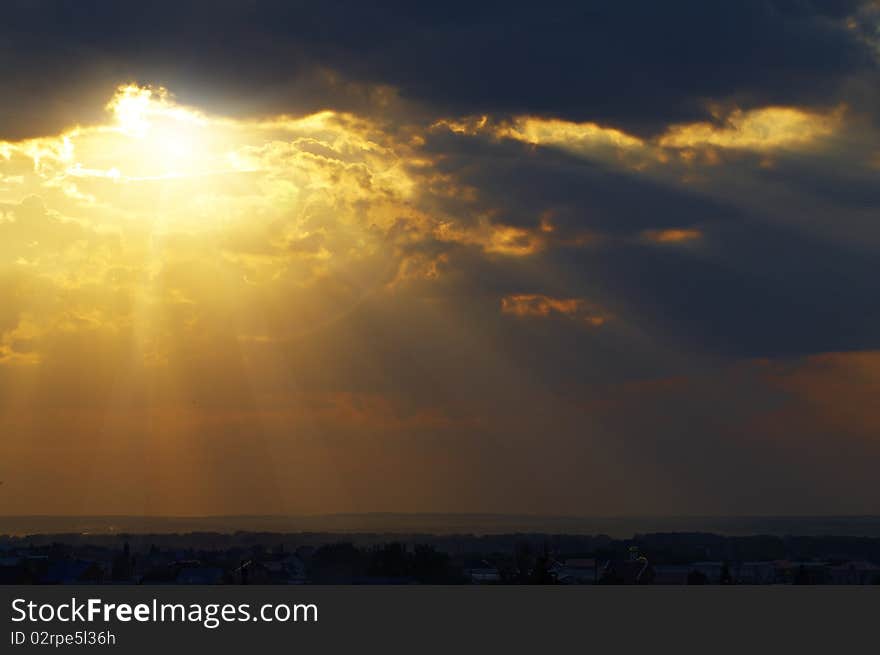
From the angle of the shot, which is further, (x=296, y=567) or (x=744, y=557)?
(x=744, y=557)

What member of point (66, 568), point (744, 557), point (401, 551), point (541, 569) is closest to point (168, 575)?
point (66, 568)

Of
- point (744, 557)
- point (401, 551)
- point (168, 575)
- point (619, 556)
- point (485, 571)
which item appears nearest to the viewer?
point (168, 575)
